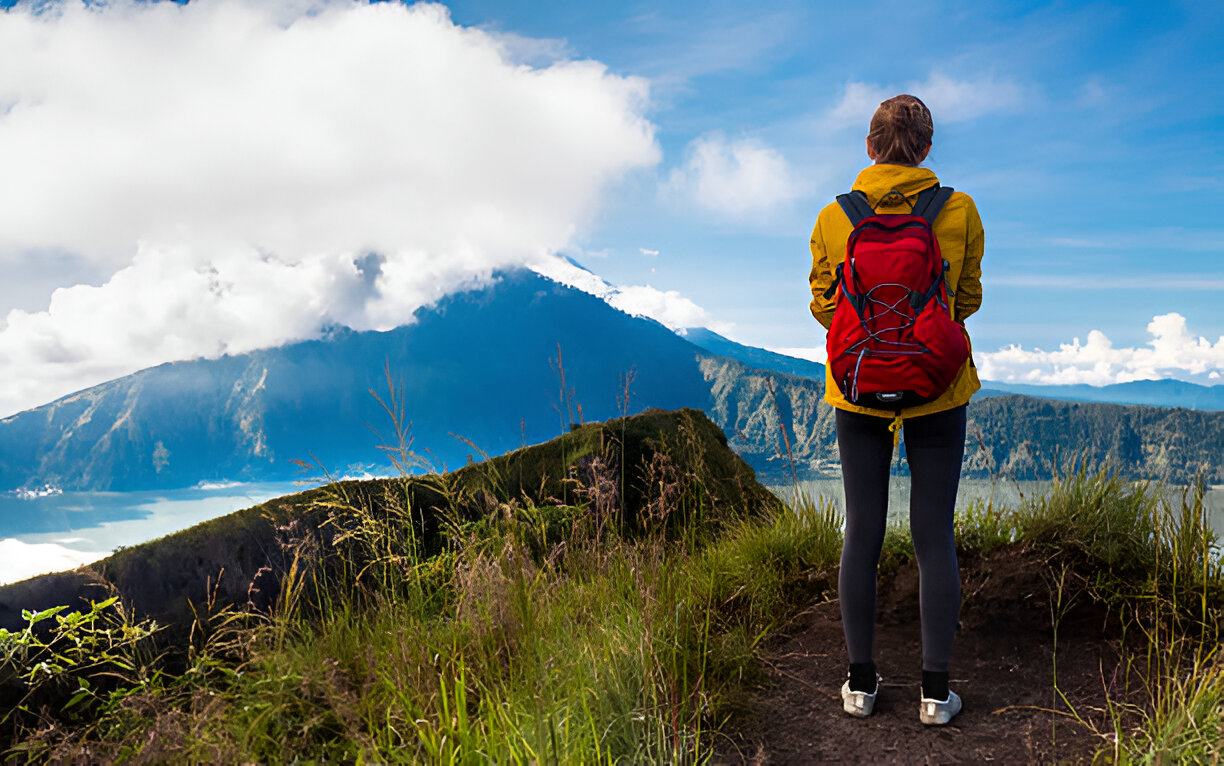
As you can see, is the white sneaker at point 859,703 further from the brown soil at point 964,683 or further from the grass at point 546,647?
the grass at point 546,647

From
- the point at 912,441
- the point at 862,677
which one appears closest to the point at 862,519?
the point at 912,441

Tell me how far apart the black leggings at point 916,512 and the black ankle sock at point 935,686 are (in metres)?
0.03

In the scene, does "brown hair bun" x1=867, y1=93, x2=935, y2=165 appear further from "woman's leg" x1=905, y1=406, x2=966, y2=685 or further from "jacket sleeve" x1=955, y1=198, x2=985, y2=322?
"woman's leg" x1=905, y1=406, x2=966, y2=685

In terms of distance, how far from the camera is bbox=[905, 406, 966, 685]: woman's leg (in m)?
2.92

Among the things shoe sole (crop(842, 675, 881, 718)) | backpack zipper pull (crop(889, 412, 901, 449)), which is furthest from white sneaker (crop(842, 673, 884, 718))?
backpack zipper pull (crop(889, 412, 901, 449))

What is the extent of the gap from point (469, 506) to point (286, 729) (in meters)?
2.74

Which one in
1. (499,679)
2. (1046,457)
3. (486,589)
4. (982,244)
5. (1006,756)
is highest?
(982,244)

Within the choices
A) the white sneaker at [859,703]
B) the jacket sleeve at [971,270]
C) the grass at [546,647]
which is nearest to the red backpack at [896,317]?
the jacket sleeve at [971,270]

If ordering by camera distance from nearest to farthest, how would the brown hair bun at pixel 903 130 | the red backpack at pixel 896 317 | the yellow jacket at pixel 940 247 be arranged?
the red backpack at pixel 896 317 → the yellow jacket at pixel 940 247 → the brown hair bun at pixel 903 130

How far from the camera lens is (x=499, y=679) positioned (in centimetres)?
299

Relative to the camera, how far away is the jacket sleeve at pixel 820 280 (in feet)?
10.2

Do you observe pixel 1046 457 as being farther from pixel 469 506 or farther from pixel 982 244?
pixel 469 506

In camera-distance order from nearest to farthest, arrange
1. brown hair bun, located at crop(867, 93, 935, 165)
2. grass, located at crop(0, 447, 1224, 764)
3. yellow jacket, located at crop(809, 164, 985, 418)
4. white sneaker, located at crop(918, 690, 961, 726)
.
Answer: grass, located at crop(0, 447, 1224, 764) < yellow jacket, located at crop(809, 164, 985, 418) < brown hair bun, located at crop(867, 93, 935, 165) < white sneaker, located at crop(918, 690, 961, 726)

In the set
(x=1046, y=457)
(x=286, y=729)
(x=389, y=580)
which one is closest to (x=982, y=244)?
(x=1046, y=457)
